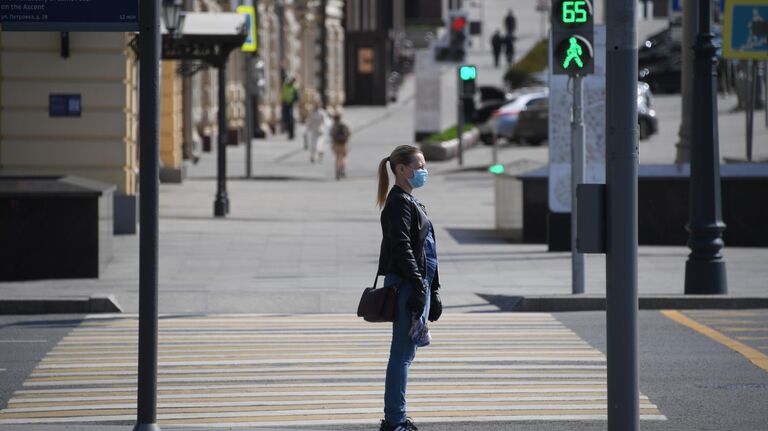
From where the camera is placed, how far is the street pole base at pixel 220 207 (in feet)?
87.8

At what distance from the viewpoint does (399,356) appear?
941 centimetres

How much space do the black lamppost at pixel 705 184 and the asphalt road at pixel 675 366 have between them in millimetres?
636

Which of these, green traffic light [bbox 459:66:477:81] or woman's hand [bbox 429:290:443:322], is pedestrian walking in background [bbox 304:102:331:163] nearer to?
green traffic light [bbox 459:66:477:81]

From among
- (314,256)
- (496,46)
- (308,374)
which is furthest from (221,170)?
(496,46)

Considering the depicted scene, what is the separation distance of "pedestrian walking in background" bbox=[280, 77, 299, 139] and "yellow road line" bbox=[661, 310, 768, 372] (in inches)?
1494

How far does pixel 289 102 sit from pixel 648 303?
125 feet

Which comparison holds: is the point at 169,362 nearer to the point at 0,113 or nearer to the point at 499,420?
the point at 499,420

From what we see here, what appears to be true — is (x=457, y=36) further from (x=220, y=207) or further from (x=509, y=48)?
(x=509, y=48)

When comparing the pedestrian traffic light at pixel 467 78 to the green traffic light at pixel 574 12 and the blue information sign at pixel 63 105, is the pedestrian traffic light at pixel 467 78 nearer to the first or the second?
the blue information sign at pixel 63 105

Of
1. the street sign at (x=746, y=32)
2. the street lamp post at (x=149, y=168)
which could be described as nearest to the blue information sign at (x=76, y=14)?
the street lamp post at (x=149, y=168)

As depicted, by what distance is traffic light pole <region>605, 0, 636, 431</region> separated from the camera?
802 centimetres

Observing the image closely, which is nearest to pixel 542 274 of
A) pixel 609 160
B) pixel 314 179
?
pixel 609 160

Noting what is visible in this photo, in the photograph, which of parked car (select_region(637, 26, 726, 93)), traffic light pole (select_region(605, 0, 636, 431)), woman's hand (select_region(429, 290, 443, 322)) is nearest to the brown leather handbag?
woman's hand (select_region(429, 290, 443, 322))

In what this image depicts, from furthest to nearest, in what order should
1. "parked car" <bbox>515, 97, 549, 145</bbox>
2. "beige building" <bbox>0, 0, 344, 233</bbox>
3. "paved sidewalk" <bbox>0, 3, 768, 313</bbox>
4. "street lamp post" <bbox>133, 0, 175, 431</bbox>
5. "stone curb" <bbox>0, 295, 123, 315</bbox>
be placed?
"parked car" <bbox>515, 97, 549, 145</bbox> → "beige building" <bbox>0, 0, 344, 233</bbox> → "paved sidewalk" <bbox>0, 3, 768, 313</bbox> → "stone curb" <bbox>0, 295, 123, 315</bbox> → "street lamp post" <bbox>133, 0, 175, 431</bbox>
